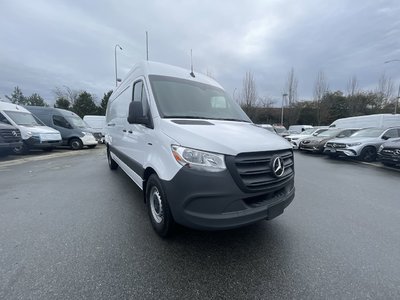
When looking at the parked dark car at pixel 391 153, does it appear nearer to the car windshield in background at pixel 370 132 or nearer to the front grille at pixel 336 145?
the front grille at pixel 336 145

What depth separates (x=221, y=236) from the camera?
2.89 m

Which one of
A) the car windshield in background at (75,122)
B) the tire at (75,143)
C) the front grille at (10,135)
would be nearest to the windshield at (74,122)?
the car windshield in background at (75,122)

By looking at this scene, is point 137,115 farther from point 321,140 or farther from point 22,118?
point 321,140

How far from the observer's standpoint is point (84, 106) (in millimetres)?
43875

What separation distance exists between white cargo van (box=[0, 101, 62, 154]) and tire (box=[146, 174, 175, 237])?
34.9ft

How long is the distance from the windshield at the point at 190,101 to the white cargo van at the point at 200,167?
17 mm

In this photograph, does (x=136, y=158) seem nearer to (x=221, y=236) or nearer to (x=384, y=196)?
(x=221, y=236)

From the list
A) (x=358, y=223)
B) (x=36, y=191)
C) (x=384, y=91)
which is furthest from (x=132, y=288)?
(x=384, y=91)

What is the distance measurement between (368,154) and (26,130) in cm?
1698

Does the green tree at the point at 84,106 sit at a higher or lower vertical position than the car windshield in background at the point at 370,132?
higher

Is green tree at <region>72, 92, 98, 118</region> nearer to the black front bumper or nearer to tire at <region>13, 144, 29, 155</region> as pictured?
tire at <region>13, 144, 29, 155</region>

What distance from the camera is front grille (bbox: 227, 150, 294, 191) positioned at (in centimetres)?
219

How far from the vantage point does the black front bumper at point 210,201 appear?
2.13 metres

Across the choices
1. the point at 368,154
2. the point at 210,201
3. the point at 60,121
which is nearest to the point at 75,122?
the point at 60,121
